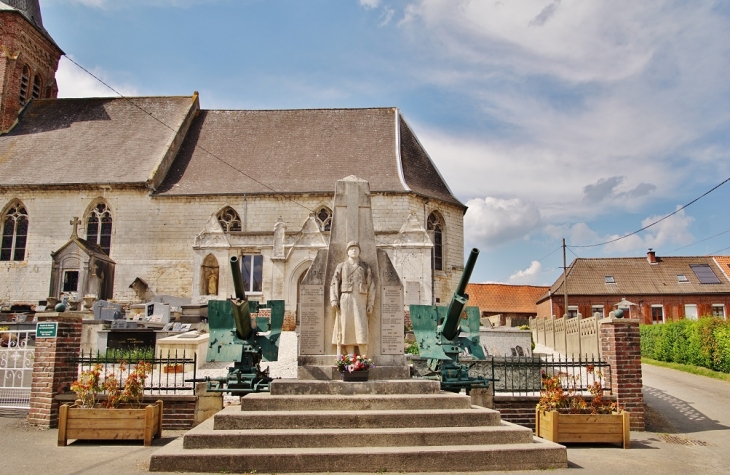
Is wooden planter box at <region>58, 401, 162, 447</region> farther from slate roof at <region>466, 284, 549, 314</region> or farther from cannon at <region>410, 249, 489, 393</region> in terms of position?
slate roof at <region>466, 284, 549, 314</region>

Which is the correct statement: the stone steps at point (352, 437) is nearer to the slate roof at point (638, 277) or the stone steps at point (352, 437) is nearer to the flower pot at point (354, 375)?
the flower pot at point (354, 375)

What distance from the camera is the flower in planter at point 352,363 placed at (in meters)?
8.82

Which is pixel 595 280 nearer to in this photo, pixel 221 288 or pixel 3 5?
pixel 221 288

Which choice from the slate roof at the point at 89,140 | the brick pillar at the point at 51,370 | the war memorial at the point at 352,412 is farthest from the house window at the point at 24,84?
the war memorial at the point at 352,412

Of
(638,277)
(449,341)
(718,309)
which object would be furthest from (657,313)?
(449,341)

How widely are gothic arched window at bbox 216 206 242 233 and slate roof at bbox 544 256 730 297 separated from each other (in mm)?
22084

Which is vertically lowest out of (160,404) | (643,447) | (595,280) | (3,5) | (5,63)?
(643,447)

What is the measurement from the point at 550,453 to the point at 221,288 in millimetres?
19370

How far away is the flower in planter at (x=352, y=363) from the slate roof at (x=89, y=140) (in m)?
22.4

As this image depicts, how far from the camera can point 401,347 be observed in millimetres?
9570

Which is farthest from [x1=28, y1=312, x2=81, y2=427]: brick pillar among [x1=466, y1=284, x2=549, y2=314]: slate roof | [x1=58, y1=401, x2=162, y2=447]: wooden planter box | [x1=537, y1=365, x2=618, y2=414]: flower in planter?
[x1=466, y1=284, x2=549, y2=314]: slate roof

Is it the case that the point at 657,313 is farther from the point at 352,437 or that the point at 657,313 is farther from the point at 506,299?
the point at 352,437

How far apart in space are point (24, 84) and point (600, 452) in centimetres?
3633

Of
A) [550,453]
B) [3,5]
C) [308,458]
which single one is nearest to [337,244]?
[308,458]
